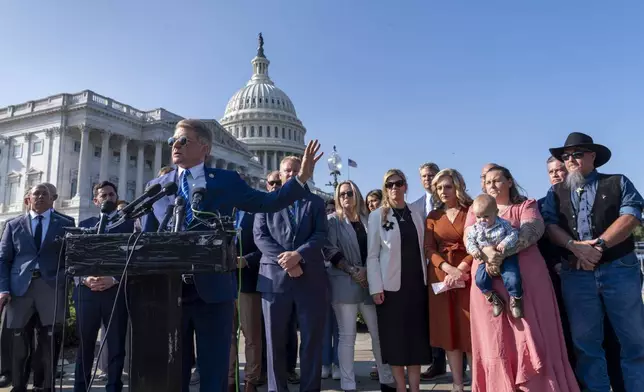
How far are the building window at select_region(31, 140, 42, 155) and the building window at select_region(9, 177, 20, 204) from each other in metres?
2.93

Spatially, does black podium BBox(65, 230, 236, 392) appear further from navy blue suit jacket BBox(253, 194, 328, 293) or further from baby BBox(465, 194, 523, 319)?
baby BBox(465, 194, 523, 319)

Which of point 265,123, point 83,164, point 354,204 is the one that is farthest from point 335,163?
point 265,123

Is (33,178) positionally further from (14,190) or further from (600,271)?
(600,271)

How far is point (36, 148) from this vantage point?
147ft

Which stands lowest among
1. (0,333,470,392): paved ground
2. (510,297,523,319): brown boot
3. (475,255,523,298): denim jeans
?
(0,333,470,392): paved ground

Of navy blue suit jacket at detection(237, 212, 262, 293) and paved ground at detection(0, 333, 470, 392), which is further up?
navy blue suit jacket at detection(237, 212, 262, 293)

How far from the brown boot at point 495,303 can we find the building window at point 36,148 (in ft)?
161

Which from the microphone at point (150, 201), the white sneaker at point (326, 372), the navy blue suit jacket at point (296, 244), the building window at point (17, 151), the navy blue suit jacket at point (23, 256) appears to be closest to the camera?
the microphone at point (150, 201)

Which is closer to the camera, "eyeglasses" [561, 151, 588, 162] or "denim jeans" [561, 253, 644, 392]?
"denim jeans" [561, 253, 644, 392]

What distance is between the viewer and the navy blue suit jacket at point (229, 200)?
10.9 ft

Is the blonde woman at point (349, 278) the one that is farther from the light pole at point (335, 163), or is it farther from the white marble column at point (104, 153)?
the white marble column at point (104, 153)

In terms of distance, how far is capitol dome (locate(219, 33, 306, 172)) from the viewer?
88.6 m

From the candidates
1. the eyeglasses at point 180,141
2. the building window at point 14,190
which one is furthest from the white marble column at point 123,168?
the eyeglasses at point 180,141

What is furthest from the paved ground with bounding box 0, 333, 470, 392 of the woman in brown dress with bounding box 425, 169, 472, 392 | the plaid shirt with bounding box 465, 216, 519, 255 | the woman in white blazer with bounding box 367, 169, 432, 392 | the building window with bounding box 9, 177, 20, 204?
the building window with bounding box 9, 177, 20, 204
